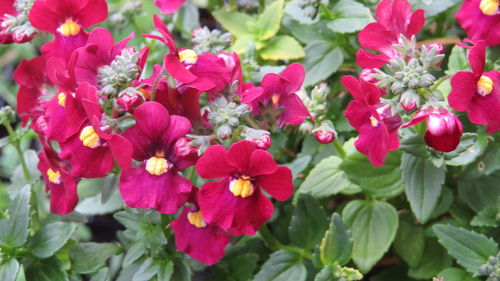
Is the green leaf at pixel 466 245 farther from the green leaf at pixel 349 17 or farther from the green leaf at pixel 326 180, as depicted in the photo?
the green leaf at pixel 349 17

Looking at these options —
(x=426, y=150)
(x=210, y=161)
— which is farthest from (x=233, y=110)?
(x=426, y=150)

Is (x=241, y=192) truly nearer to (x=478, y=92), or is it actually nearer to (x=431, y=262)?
(x=478, y=92)

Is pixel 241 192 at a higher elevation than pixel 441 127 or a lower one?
lower

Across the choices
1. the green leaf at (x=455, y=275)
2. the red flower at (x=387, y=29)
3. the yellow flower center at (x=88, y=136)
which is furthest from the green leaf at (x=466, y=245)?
the yellow flower center at (x=88, y=136)

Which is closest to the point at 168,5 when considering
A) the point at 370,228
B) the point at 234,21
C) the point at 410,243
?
the point at 234,21

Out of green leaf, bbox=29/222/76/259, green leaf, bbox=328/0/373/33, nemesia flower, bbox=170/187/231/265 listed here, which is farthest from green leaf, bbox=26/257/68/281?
green leaf, bbox=328/0/373/33

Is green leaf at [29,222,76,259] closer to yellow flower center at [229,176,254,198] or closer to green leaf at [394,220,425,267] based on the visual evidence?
yellow flower center at [229,176,254,198]
